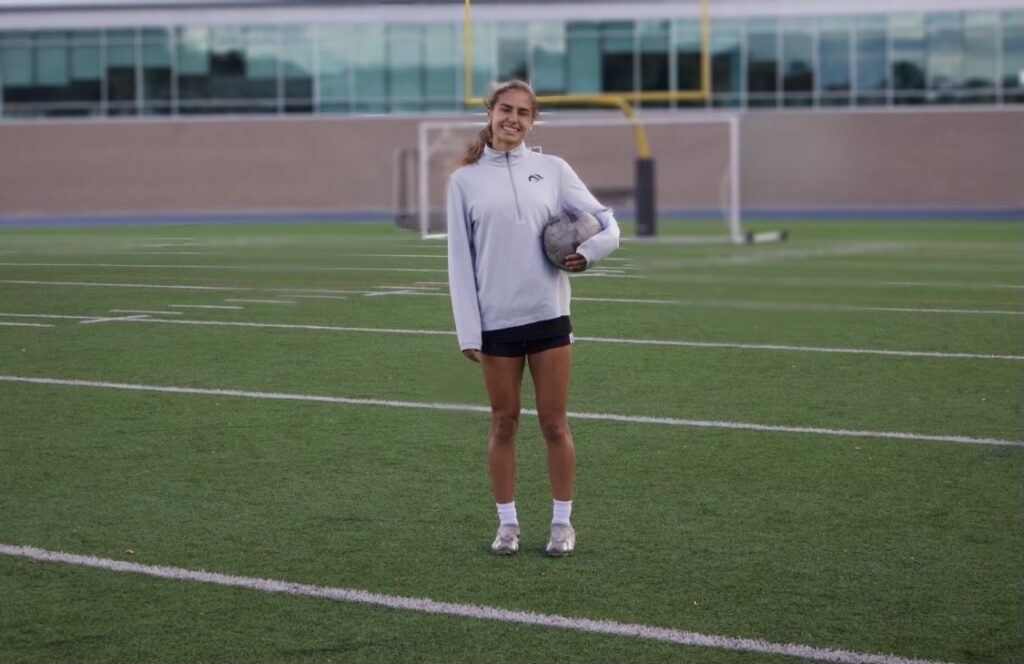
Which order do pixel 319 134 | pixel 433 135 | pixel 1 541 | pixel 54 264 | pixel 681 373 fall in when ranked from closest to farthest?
1. pixel 1 541
2. pixel 54 264
3. pixel 681 373
4. pixel 433 135
5. pixel 319 134

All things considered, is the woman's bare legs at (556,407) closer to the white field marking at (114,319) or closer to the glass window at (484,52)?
the white field marking at (114,319)

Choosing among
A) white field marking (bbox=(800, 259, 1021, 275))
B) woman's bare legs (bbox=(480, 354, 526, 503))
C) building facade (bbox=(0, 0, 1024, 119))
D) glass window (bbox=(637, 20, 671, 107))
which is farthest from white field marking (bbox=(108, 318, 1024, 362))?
glass window (bbox=(637, 20, 671, 107))

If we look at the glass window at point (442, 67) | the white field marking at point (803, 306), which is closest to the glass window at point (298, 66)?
the glass window at point (442, 67)

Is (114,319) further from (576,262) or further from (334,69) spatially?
(334,69)

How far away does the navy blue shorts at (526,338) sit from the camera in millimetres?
5281

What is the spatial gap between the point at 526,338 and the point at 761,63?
32.7 m

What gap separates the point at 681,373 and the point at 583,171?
87.3 feet

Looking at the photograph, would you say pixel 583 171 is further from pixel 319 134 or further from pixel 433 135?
pixel 319 134

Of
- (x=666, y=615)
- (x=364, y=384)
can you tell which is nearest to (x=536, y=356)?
(x=666, y=615)

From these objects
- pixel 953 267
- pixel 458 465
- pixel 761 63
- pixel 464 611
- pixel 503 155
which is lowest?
pixel 464 611

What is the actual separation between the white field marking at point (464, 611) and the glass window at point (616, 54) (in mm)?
32554

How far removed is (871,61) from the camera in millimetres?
36812

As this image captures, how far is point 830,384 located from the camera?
9062 mm

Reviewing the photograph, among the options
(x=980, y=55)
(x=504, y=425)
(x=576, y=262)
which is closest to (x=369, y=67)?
(x=980, y=55)
